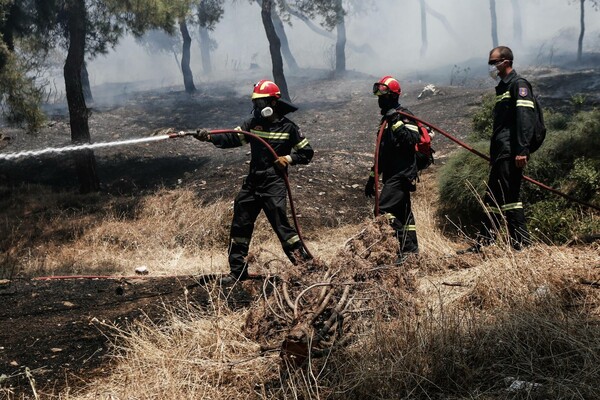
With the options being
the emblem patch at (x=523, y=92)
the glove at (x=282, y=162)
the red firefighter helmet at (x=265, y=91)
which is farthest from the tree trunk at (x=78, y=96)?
the emblem patch at (x=523, y=92)

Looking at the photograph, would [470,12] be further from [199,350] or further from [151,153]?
[199,350]

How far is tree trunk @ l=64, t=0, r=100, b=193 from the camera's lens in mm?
12211

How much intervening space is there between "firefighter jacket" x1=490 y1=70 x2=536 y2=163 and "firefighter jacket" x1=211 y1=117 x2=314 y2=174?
159cm

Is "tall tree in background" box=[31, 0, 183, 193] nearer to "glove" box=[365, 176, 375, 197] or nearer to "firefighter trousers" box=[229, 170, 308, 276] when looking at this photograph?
"firefighter trousers" box=[229, 170, 308, 276]

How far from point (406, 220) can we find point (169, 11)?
814 cm

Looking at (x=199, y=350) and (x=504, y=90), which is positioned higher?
(x=504, y=90)

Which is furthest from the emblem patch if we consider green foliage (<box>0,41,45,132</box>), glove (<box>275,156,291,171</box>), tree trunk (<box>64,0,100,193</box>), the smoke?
the smoke

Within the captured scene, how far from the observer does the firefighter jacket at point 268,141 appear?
18.7ft

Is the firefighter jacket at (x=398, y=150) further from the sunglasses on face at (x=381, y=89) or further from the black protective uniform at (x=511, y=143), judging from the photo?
the black protective uniform at (x=511, y=143)

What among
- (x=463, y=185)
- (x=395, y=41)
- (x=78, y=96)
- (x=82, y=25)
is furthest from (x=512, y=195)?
(x=395, y=41)

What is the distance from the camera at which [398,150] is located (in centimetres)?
557

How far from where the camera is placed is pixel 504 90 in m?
5.20

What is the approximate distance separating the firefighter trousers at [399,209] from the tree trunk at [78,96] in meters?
8.19

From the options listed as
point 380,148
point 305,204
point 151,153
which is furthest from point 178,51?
point 380,148
